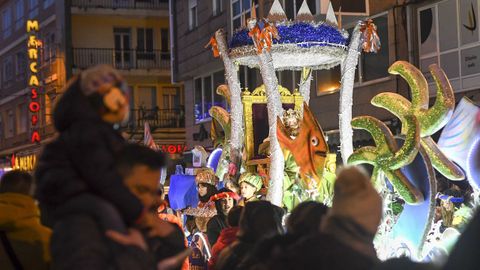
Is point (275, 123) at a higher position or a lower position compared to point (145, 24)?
lower

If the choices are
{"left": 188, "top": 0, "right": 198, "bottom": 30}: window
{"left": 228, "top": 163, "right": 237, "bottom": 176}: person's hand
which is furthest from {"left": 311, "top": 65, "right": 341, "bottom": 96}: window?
{"left": 228, "top": 163, "right": 237, "bottom": 176}: person's hand

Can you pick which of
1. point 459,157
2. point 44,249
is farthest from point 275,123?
point 44,249

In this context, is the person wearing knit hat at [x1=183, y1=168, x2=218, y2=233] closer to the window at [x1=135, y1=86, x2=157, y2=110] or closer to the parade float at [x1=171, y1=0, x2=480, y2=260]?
the parade float at [x1=171, y1=0, x2=480, y2=260]

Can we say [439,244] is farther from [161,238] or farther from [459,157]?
[161,238]

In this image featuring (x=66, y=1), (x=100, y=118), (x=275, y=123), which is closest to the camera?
(x=100, y=118)

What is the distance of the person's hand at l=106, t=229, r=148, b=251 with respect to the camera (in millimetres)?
3541

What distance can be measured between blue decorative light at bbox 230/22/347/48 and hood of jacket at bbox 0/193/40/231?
740 cm

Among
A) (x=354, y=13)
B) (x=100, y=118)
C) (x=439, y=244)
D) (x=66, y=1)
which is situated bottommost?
(x=439, y=244)

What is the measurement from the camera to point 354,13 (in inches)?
820

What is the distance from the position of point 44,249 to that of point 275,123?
6.99m

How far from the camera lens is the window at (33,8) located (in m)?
44.9

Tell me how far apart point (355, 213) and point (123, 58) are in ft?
117

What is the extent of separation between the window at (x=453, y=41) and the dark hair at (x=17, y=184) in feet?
49.0

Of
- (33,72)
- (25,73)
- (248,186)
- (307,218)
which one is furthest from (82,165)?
(25,73)
